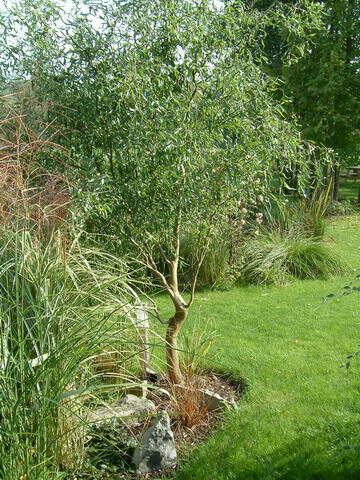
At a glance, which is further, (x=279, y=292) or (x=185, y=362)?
(x=279, y=292)

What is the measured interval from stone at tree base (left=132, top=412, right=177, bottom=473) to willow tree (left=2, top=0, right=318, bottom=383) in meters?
1.37

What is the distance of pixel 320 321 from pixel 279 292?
1452mm

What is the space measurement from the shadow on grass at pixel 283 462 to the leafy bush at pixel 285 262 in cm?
473

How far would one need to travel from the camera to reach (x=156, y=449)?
3635 millimetres

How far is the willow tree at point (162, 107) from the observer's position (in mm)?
3682

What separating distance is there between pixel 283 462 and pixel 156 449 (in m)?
0.82

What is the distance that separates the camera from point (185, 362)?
493cm

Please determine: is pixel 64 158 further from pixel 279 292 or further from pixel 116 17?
pixel 279 292

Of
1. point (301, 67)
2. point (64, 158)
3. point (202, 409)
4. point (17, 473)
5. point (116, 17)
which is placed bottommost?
point (202, 409)

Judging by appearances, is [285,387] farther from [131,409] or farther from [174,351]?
[131,409]

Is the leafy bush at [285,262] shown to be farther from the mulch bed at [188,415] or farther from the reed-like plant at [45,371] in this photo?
the reed-like plant at [45,371]

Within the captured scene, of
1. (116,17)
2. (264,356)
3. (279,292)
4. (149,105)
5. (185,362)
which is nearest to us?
(149,105)

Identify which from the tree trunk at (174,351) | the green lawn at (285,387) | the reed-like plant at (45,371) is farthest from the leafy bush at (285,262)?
the reed-like plant at (45,371)

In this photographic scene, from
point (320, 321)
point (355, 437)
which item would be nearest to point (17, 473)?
point (355, 437)
